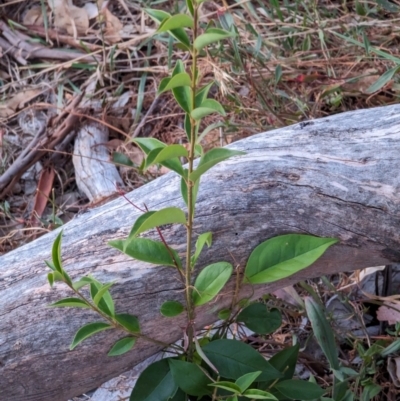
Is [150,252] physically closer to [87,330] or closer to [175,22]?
[87,330]

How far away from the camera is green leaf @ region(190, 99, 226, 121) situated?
0.71 m

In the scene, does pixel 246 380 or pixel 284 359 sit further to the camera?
pixel 284 359

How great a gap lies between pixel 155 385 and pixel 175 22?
578mm

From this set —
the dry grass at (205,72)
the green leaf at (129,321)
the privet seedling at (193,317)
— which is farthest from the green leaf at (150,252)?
the dry grass at (205,72)

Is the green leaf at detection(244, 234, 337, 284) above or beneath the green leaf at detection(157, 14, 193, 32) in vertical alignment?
beneath

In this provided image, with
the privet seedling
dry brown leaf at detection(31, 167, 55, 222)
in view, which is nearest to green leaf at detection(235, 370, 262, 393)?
the privet seedling

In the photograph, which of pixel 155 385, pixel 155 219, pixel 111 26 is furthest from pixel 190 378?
pixel 111 26

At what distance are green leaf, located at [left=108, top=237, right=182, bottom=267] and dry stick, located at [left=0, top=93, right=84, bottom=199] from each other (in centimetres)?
134

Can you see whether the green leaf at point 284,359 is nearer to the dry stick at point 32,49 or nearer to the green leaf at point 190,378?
the green leaf at point 190,378

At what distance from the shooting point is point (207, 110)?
0.71 m

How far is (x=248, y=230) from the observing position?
1097mm

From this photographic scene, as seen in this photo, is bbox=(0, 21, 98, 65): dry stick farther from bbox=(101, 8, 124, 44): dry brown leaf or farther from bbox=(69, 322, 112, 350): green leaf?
bbox=(69, 322, 112, 350): green leaf

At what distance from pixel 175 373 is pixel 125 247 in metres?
0.23

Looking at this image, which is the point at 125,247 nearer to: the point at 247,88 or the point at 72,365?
the point at 72,365
